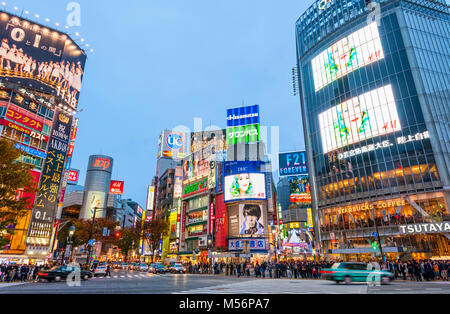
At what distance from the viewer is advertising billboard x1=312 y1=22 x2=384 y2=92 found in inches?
1993

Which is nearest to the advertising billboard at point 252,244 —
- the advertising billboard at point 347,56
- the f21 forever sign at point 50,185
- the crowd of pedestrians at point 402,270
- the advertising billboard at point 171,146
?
the crowd of pedestrians at point 402,270

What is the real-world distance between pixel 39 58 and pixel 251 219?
53.9 m

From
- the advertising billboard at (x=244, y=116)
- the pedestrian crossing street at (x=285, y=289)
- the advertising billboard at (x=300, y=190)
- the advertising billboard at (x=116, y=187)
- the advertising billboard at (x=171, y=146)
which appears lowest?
the pedestrian crossing street at (x=285, y=289)

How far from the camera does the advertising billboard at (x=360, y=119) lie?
152ft

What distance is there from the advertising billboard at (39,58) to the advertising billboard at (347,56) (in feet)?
176

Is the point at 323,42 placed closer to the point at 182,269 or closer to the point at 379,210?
the point at 379,210

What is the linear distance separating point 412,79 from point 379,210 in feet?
71.2

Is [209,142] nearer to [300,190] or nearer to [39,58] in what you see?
[300,190]

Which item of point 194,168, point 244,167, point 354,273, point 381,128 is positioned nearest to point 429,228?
point 381,128

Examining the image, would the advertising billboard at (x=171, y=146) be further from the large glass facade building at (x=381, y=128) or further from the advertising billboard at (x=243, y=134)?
the large glass facade building at (x=381, y=128)

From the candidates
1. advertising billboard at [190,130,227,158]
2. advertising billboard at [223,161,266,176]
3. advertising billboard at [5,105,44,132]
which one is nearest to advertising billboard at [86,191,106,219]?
advertising billboard at [190,130,227,158]

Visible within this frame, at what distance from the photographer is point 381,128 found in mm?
46906

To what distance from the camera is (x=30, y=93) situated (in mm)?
52719

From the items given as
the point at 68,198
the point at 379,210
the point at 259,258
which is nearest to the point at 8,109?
the point at 259,258
